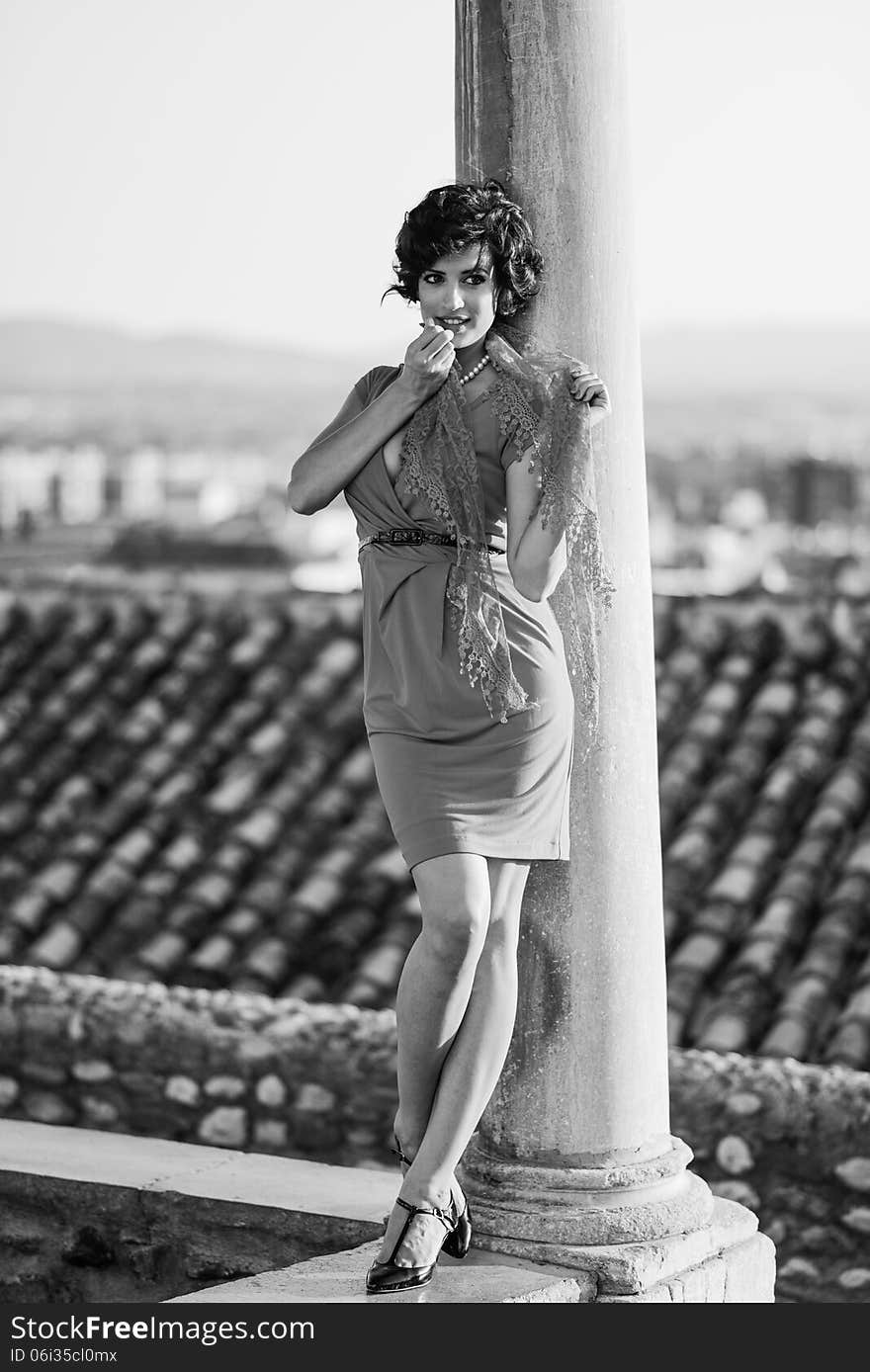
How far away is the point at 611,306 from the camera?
382cm

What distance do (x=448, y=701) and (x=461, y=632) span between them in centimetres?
13

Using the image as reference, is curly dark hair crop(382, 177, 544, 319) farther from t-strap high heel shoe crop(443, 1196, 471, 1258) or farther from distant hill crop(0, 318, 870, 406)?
distant hill crop(0, 318, 870, 406)

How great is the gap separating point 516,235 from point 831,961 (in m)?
4.00

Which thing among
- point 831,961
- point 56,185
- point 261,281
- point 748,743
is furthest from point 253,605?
point 261,281

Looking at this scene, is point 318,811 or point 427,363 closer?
point 427,363

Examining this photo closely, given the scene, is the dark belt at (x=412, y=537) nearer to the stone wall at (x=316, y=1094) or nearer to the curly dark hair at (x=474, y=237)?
the curly dark hair at (x=474, y=237)

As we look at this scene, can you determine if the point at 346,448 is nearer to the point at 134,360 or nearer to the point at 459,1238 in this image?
the point at 459,1238

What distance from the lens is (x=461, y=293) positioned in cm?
362

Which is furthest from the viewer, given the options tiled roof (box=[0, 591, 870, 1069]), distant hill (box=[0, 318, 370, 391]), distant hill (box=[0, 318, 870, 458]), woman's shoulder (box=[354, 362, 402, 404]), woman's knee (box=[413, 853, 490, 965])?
distant hill (box=[0, 318, 370, 391])

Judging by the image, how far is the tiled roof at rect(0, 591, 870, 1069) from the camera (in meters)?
7.26

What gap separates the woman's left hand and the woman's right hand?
0.23 m

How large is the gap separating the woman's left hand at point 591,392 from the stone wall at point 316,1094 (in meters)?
2.46

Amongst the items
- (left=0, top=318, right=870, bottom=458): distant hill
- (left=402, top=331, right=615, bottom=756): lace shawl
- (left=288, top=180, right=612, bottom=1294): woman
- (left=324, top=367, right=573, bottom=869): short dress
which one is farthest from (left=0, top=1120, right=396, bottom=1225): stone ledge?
(left=0, top=318, right=870, bottom=458): distant hill

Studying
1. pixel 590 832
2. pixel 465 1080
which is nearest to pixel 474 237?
pixel 590 832
